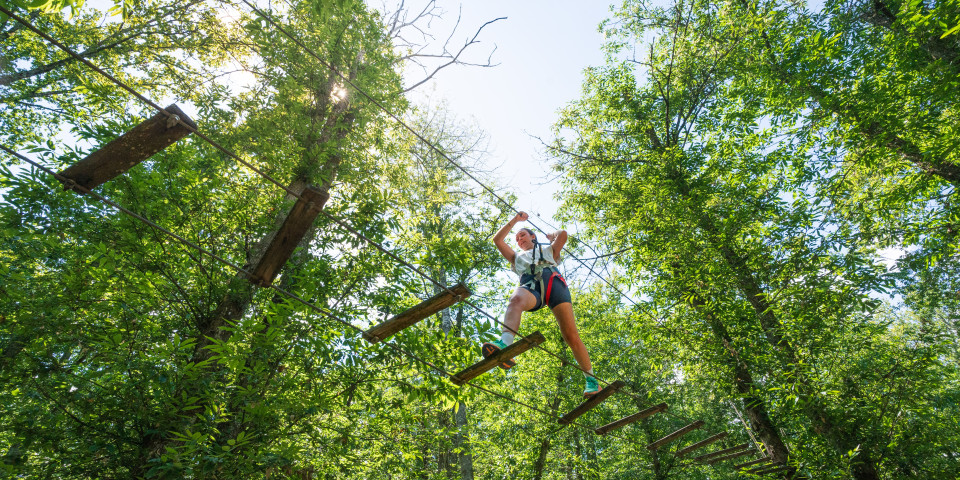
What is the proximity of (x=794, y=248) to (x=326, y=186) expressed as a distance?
22.1 feet

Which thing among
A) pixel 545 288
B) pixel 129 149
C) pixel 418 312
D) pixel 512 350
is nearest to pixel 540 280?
pixel 545 288

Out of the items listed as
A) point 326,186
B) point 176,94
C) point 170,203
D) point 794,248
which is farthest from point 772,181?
point 176,94

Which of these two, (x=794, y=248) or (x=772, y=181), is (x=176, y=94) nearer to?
(x=794, y=248)

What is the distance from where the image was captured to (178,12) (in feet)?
22.5

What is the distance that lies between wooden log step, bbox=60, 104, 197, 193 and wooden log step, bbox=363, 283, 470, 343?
73.6 inches

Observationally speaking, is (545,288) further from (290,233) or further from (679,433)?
(679,433)

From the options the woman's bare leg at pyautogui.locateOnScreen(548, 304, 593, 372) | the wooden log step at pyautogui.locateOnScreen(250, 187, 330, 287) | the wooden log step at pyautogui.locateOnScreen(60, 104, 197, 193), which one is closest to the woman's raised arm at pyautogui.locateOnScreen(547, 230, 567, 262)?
the woman's bare leg at pyautogui.locateOnScreen(548, 304, 593, 372)

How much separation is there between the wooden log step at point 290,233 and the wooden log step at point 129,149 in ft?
2.39

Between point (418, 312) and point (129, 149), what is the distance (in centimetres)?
212

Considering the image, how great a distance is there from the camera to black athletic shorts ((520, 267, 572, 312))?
176 inches

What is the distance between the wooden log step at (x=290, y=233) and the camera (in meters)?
2.95

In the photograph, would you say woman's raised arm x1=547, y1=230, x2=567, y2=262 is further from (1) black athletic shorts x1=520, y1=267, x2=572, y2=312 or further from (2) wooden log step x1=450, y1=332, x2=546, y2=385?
(2) wooden log step x1=450, y1=332, x2=546, y2=385

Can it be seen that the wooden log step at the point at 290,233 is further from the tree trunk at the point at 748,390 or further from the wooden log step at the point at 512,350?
the tree trunk at the point at 748,390

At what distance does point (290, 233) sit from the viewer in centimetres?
309
